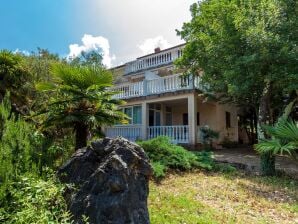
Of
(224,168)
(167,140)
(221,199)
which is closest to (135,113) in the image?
(167,140)

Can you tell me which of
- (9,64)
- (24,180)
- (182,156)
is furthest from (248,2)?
(24,180)

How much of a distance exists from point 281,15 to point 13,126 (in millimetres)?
10980

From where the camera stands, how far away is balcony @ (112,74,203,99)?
18.8m

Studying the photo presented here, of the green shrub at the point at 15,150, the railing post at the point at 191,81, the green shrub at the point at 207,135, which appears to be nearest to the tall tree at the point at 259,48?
the railing post at the point at 191,81

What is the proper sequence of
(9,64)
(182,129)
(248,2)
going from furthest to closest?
(182,129), (248,2), (9,64)

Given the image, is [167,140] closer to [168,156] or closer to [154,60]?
[168,156]

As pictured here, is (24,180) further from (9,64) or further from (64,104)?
(9,64)

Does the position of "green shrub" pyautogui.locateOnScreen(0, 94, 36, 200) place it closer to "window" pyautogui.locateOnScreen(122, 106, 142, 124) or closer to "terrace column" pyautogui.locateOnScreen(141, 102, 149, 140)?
"terrace column" pyautogui.locateOnScreen(141, 102, 149, 140)

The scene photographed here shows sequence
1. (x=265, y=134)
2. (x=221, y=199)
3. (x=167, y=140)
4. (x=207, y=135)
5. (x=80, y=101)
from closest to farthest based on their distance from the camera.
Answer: (x=80, y=101)
(x=221, y=199)
(x=167, y=140)
(x=265, y=134)
(x=207, y=135)

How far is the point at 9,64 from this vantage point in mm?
10367

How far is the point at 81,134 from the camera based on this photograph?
7258mm

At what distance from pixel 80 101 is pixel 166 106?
17.1 m

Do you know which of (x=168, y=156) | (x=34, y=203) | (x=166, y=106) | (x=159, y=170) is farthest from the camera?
(x=166, y=106)

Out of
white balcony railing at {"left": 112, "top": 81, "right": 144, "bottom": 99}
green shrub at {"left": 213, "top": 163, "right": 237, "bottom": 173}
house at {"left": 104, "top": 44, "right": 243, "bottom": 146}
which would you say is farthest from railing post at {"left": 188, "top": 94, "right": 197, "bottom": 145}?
green shrub at {"left": 213, "top": 163, "right": 237, "bottom": 173}
